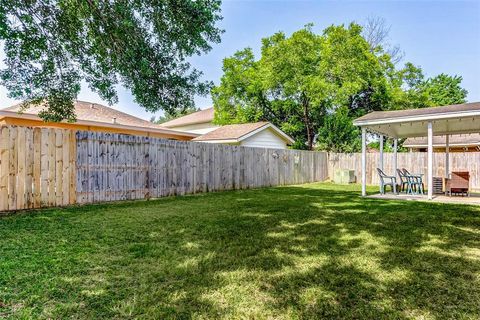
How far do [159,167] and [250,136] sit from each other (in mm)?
6934

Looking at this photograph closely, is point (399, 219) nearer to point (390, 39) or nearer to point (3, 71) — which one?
point (3, 71)

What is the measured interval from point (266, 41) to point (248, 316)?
2348 cm

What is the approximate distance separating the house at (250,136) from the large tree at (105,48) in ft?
20.6

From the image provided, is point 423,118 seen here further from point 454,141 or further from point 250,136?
point 454,141

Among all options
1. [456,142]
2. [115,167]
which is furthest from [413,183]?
[456,142]

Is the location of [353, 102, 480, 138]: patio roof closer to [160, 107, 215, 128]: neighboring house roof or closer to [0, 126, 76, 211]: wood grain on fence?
[0, 126, 76, 211]: wood grain on fence

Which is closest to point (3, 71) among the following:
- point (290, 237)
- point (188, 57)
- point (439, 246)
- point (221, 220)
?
point (188, 57)

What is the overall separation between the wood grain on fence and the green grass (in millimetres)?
794

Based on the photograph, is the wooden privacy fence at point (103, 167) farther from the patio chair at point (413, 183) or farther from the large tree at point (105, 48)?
the patio chair at point (413, 183)

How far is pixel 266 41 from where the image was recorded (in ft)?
75.3

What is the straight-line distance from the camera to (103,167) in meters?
7.65

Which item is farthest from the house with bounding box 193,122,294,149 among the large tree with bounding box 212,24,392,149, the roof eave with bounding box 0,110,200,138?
the large tree with bounding box 212,24,392,149

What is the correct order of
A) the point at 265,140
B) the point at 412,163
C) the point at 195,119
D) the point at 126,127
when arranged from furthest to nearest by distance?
the point at 195,119 < the point at 265,140 < the point at 412,163 < the point at 126,127

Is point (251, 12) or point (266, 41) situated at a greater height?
A: point (266, 41)
